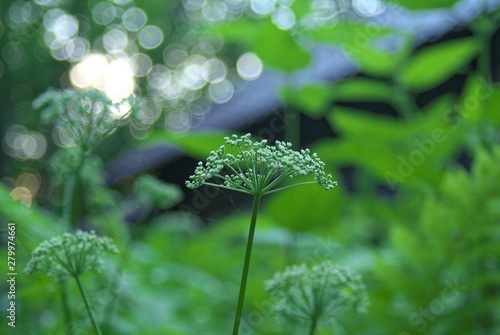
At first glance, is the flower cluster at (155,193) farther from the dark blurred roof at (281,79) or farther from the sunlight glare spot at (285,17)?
the dark blurred roof at (281,79)

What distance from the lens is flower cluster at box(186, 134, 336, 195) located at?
43cm

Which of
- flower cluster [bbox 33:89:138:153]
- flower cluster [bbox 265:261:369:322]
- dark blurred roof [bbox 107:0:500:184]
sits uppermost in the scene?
dark blurred roof [bbox 107:0:500:184]

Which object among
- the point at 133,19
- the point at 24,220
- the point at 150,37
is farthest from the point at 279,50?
the point at 150,37

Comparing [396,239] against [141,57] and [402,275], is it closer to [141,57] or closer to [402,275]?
[402,275]

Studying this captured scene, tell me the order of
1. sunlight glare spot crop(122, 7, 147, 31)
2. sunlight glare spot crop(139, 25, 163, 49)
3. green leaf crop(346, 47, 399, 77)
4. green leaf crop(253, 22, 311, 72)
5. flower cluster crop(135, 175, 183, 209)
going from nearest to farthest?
flower cluster crop(135, 175, 183, 209) → green leaf crop(253, 22, 311, 72) → green leaf crop(346, 47, 399, 77) → sunlight glare spot crop(122, 7, 147, 31) → sunlight glare spot crop(139, 25, 163, 49)

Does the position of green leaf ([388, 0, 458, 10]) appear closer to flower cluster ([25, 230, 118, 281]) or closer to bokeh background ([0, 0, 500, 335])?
bokeh background ([0, 0, 500, 335])

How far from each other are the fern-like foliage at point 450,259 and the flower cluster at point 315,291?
37cm

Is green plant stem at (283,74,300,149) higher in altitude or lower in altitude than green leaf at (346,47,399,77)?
lower

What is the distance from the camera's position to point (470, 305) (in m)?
0.93

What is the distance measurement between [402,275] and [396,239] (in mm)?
62

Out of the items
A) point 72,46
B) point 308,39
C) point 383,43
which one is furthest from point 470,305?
point 72,46

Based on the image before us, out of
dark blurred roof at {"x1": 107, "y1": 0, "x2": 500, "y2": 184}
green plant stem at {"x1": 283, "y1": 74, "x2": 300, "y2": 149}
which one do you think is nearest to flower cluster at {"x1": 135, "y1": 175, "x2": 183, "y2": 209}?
green plant stem at {"x1": 283, "y1": 74, "x2": 300, "y2": 149}

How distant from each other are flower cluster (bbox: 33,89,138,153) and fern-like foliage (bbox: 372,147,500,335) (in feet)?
1.80

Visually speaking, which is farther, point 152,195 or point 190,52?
point 190,52
